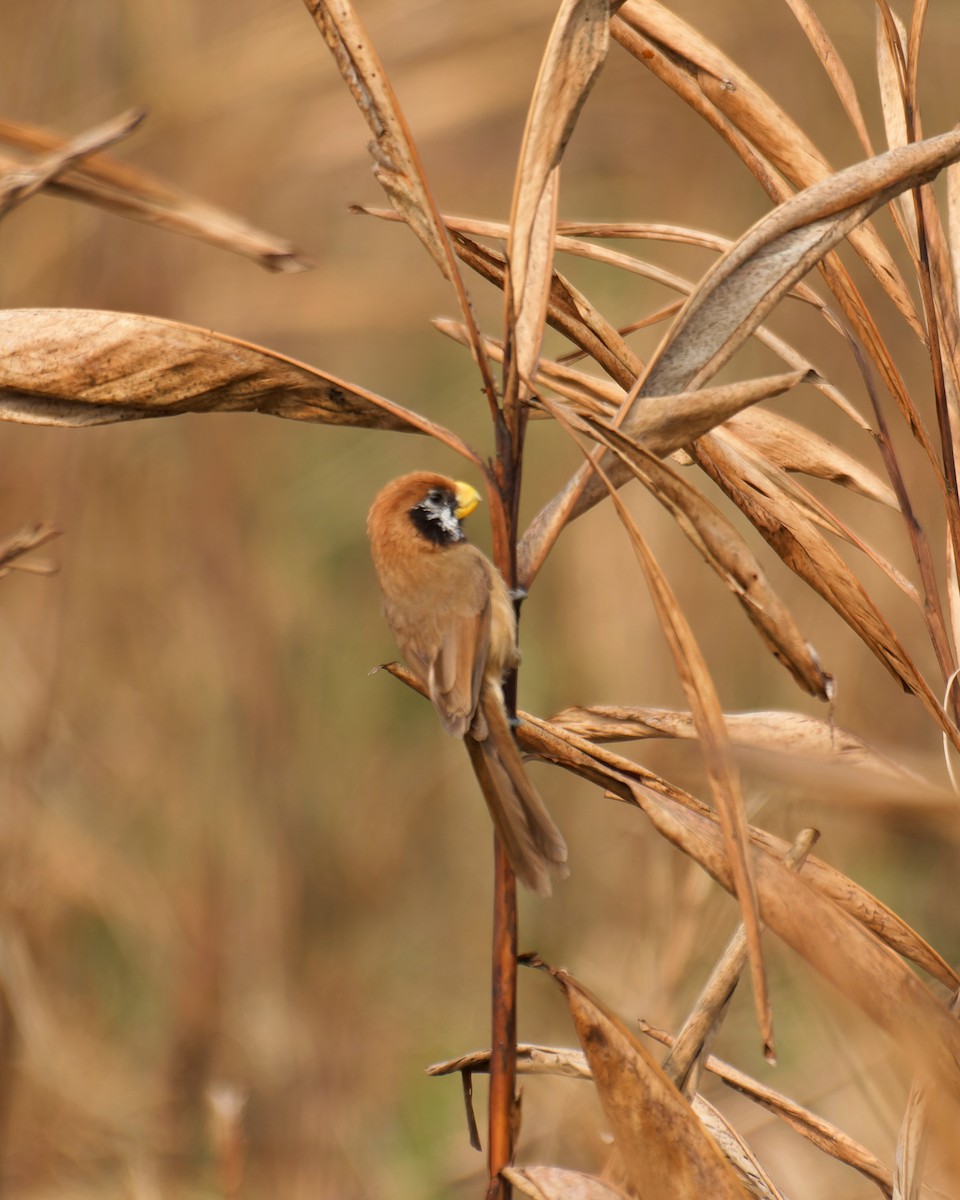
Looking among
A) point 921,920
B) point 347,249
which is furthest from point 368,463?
point 921,920

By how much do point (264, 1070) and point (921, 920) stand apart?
211 centimetres

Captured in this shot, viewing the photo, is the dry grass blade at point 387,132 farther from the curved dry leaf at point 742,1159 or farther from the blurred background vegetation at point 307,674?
the blurred background vegetation at point 307,674

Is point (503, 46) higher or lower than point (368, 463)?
higher

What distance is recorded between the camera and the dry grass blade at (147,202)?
4.32 ft

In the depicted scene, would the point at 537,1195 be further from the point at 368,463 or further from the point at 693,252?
the point at 368,463

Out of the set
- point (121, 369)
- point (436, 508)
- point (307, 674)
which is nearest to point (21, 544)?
point (121, 369)

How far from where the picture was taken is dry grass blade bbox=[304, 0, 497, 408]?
1062 mm

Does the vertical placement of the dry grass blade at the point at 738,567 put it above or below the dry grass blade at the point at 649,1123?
above

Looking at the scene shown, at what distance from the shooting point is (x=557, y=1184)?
1.11 metres

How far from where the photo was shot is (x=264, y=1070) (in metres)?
3.90

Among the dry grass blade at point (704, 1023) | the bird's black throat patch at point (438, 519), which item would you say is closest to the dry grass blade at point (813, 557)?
the dry grass blade at point (704, 1023)

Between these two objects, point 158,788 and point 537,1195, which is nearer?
point 537,1195

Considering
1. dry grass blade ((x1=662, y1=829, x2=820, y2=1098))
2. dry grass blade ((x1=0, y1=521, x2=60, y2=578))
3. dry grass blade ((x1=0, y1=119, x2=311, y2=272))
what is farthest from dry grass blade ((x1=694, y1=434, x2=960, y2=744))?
dry grass blade ((x1=0, y1=521, x2=60, y2=578))

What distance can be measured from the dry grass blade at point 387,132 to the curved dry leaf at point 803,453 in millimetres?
402
